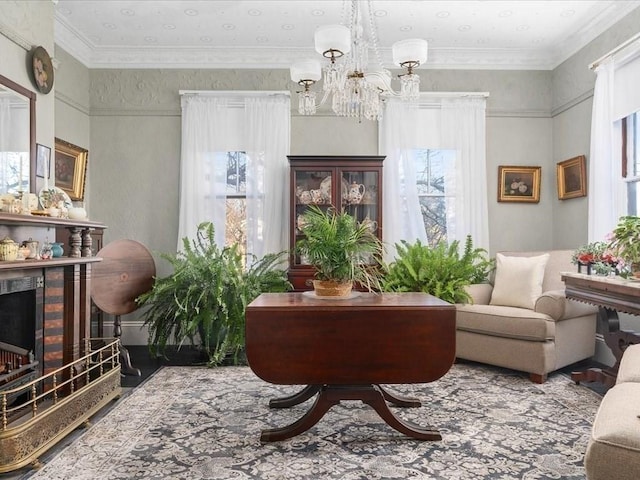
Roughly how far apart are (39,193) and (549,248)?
14.3 feet

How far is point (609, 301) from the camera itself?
109 inches

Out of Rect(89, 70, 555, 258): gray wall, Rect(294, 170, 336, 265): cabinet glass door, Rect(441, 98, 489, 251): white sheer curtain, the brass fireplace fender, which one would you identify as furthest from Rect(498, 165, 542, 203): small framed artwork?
the brass fireplace fender

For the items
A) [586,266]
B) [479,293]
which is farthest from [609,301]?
[479,293]

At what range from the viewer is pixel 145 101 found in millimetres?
4582

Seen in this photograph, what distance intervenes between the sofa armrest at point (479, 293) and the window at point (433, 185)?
723 millimetres

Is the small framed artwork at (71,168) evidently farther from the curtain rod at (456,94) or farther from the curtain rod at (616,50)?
the curtain rod at (616,50)

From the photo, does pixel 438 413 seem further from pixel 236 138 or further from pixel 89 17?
pixel 89 17

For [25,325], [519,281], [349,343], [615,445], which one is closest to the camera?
[615,445]

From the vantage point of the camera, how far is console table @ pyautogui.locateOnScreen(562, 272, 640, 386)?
8.59 ft

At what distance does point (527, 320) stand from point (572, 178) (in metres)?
1.69

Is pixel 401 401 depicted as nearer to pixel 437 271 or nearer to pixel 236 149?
pixel 437 271

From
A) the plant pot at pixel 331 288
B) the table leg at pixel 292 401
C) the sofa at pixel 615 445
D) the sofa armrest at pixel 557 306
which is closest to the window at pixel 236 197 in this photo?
the table leg at pixel 292 401

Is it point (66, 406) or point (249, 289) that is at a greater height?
point (249, 289)

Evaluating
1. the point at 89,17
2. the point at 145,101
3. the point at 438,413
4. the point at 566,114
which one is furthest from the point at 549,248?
the point at 89,17
